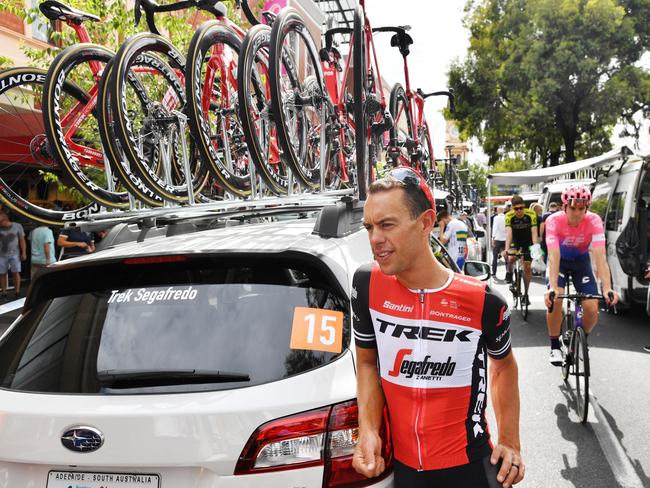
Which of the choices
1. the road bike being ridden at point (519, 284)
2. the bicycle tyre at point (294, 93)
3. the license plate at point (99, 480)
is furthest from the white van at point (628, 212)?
the license plate at point (99, 480)

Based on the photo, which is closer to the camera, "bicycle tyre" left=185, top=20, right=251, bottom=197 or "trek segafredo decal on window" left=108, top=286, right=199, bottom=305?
"trek segafredo decal on window" left=108, top=286, right=199, bottom=305

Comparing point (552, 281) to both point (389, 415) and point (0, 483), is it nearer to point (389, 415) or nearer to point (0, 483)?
point (389, 415)

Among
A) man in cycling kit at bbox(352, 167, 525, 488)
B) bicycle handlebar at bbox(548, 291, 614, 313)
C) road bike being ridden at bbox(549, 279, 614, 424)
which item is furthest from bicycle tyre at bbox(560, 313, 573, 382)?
man in cycling kit at bbox(352, 167, 525, 488)

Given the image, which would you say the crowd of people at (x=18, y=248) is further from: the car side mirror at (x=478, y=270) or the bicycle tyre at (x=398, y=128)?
the car side mirror at (x=478, y=270)

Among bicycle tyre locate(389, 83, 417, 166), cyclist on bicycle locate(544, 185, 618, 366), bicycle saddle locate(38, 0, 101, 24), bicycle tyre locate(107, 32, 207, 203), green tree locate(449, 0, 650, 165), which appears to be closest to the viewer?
bicycle tyre locate(107, 32, 207, 203)

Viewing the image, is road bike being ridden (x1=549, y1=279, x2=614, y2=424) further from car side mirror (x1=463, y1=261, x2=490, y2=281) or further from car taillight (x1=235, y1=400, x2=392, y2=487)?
car taillight (x1=235, y1=400, x2=392, y2=487)

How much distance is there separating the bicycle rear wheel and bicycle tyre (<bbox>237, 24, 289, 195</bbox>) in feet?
9.41

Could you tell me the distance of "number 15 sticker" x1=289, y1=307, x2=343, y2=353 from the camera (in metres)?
2.16

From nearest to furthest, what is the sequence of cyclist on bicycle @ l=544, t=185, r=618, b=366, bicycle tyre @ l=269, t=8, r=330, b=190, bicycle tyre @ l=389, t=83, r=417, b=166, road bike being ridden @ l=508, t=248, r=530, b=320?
bicycle tyre @ l=269, t=8, r=330, b=190 → cyclist on bicycle @ l=544, t=185, r=618, b=366 → bicycle tyre @ l=389, t=83, r=417, b=166 → road bike being ridden @ l=508, t=248, r=530, b=320

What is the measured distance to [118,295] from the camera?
246 centimetres

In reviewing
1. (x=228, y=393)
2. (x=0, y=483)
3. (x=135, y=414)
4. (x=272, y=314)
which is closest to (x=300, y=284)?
(x=272, y=314)

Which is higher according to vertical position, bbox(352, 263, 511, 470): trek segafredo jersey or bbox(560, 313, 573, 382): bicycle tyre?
bbox(352, 263, 511, 470): trek segafredo jersey

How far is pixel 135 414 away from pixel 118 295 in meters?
0.60

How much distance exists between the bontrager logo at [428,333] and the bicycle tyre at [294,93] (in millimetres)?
2457
